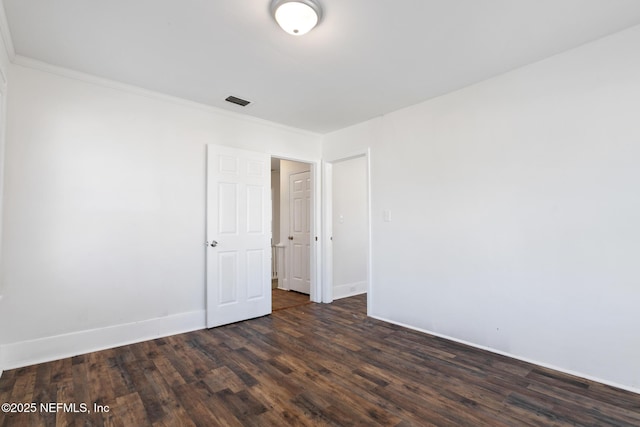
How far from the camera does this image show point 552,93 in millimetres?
2496

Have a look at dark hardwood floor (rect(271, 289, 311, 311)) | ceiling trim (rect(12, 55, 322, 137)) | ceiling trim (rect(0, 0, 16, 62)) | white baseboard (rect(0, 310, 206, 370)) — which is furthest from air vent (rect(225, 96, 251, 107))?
dark hardwood floor (rect(271, 289, 311, 311))

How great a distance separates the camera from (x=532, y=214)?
258 cm

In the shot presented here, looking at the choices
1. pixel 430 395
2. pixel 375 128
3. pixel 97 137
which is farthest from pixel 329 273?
pixel 97 137

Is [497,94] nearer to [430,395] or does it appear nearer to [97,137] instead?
[430,395]

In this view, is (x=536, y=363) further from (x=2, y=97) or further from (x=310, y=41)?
(x=2, y=97)

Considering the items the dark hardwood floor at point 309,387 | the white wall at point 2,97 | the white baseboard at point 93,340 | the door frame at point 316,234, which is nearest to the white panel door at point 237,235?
the white baseboard at point 93,340

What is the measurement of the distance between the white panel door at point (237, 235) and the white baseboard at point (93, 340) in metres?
0.27

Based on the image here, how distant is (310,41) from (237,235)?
2.28 meters

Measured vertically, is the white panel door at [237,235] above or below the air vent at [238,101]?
below

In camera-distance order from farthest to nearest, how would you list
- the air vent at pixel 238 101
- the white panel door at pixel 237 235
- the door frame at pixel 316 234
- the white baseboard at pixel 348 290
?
the white baseboard at pixel 348 290, the door frame at pixel 316 234, the white panel door at pixel 237 235, the air vent at pixel 238 101

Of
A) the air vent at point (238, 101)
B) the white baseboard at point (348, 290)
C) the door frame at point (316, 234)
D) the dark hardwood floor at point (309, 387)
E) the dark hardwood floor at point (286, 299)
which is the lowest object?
the dark hardwood floor at point (286, 299)

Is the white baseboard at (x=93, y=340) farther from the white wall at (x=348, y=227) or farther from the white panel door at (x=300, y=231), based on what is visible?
the white wall at (x=348, y=227)

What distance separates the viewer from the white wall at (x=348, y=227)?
4.80 meters

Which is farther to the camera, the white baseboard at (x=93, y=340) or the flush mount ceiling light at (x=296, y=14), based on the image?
the white baseboard at (x=93, y=340)
